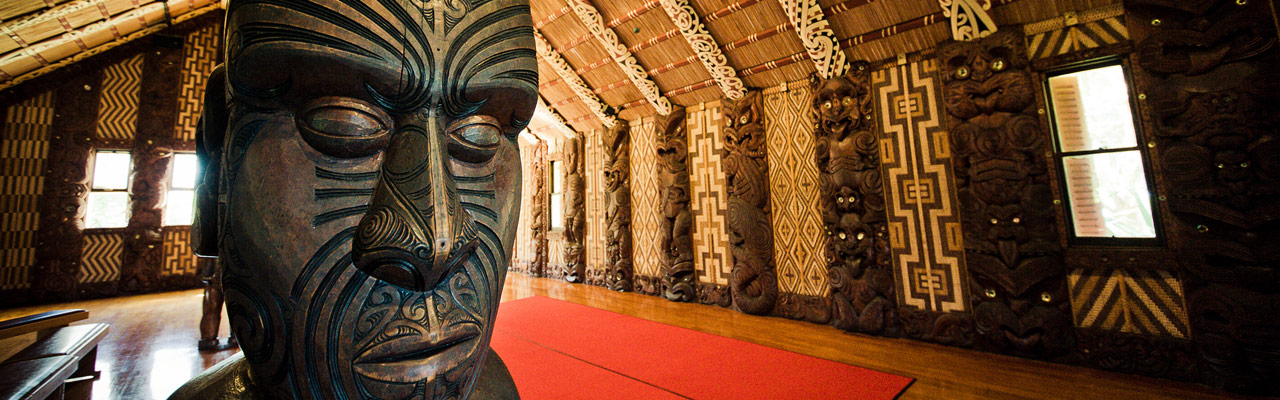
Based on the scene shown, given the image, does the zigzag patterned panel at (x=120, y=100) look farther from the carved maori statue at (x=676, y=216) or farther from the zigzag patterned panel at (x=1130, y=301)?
the zigzag patterned panel at (x=1130, y=301)

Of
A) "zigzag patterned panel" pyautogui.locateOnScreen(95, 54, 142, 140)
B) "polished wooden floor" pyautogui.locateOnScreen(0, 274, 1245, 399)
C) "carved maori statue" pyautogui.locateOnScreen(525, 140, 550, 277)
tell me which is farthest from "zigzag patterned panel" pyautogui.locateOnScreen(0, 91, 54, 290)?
"carved maori statue" pyautogui.locateOnScreen(525, 140, 550, 277)

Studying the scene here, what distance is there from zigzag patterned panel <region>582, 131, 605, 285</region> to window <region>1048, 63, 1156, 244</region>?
5.21m

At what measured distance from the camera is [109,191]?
6.67 metres

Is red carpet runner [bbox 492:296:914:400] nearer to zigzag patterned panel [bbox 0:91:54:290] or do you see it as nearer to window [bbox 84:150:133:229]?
window [bbox 84:150:133:229]

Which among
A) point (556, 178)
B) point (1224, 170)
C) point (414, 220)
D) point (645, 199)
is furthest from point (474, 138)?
point (556, 178)

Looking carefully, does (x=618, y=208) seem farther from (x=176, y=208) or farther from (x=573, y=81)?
(x=176, y=208)

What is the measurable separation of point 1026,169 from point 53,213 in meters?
12.5

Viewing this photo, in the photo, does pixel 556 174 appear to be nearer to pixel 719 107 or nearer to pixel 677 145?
pixel 677 145

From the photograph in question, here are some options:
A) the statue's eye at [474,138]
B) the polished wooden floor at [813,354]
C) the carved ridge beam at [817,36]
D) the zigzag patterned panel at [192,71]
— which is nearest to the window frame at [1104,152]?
the polished wooden floor at [813,354]

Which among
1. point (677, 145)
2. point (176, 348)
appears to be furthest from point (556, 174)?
point (176, 348)

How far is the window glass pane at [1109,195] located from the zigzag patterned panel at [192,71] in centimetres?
1166

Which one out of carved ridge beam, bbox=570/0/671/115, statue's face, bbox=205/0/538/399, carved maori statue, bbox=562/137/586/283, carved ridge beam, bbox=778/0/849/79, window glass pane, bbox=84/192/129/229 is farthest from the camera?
carved maori statue, bbox=562/137/586/283

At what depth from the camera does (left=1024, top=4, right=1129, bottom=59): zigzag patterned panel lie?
2.96 meters

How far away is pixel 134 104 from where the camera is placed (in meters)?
6.77
